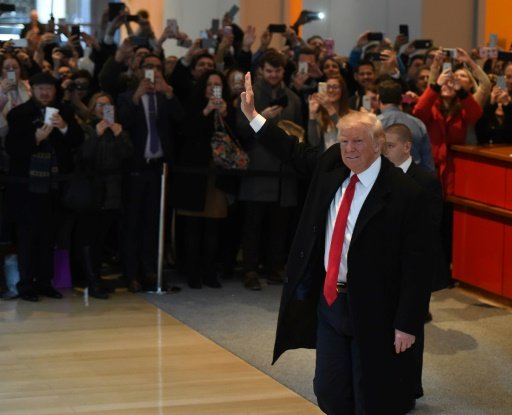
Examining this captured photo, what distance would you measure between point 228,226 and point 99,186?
1489 mm

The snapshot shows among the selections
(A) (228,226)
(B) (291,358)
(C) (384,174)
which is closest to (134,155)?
(A) (228,226)

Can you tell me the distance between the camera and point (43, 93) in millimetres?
9719

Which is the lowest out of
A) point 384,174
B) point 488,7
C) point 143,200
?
point 143,200

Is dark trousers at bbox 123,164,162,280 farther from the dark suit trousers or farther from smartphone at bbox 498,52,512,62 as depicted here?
the dark suit trousers

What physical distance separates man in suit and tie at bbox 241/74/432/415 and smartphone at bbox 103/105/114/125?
4.26 m

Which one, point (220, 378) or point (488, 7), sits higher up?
point (488, 7)

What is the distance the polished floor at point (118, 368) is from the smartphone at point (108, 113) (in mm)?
1457

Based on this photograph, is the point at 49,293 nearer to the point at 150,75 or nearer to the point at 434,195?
the point at 150,75

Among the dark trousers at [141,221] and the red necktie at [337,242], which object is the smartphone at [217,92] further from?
the red necktie at [337,242]

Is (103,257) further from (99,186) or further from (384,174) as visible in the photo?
(384,174)

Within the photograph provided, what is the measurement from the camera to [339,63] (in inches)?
499

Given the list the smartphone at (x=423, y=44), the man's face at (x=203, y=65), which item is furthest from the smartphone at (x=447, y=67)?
the smartphone at (x=423, y=44)

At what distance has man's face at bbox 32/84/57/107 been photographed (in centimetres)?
970

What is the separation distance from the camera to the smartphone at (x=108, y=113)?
32.2 ft
